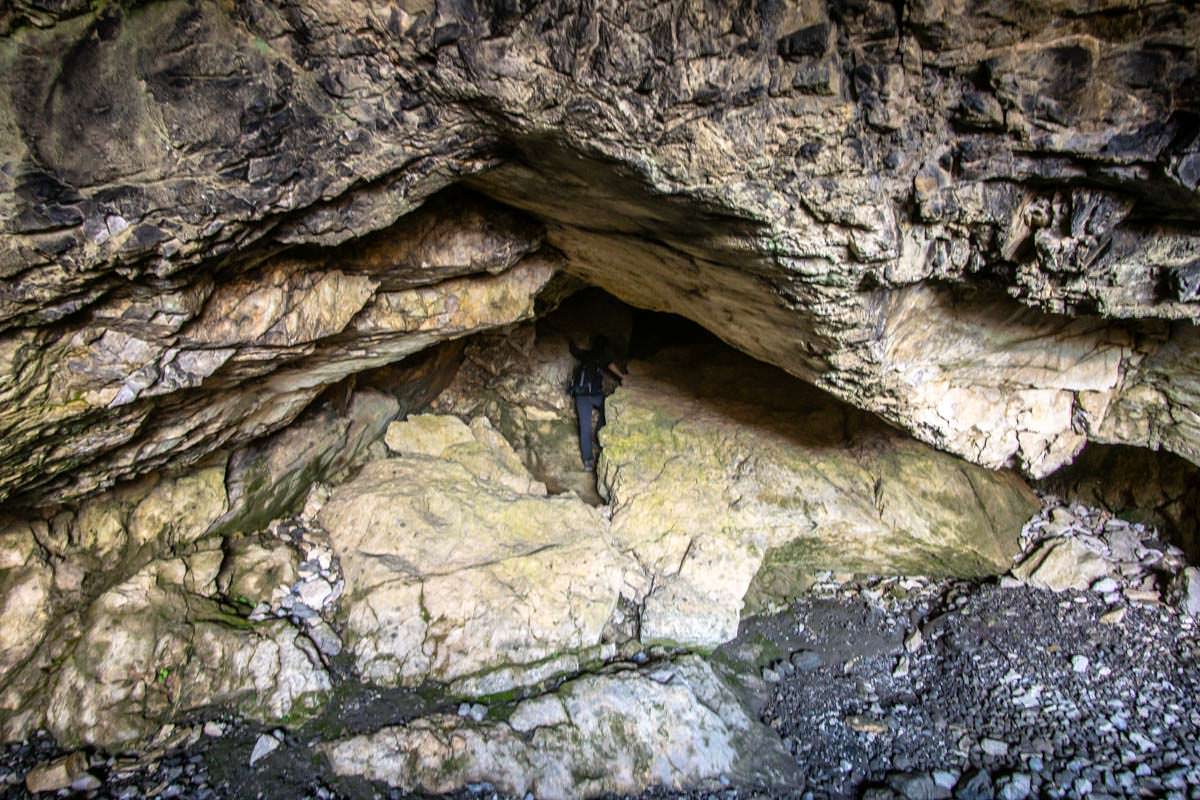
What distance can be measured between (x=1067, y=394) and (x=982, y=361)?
97cm

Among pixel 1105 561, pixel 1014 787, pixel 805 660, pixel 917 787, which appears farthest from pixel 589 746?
pixel 1105 561

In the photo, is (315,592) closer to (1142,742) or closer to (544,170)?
(544,170)

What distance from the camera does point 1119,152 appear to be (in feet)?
10.3

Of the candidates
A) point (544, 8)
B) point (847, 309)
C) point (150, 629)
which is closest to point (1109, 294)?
point (847, 309)

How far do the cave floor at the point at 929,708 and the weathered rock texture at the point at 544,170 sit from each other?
7.22 feet

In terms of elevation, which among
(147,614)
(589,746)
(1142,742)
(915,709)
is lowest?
(147,614)

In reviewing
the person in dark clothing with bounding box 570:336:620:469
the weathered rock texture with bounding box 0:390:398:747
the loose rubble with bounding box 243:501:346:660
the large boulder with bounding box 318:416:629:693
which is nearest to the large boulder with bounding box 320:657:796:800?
the large boulder with bounding box 318:416:629:693

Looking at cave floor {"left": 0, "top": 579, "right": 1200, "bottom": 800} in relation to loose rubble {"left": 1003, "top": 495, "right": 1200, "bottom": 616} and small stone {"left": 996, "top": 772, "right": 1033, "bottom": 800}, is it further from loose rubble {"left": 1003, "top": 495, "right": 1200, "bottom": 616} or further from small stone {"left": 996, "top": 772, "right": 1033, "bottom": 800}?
loose rubble {"left": 1003, "top": 495, "right": 1200, "bottom": 616}

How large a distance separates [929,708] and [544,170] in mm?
5036

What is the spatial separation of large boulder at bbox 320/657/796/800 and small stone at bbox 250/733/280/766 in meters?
0.36

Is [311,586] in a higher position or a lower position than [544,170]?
lower

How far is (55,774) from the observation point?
14.4 feet

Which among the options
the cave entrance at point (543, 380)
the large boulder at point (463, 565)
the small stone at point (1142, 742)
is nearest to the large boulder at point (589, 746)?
the large boulder at point (463, 565)

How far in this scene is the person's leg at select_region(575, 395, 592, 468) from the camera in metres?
7.54
